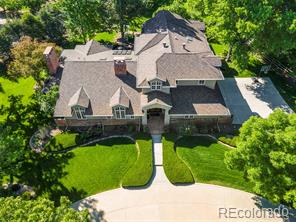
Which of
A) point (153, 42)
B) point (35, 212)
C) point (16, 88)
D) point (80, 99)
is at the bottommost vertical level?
point (35, 212)

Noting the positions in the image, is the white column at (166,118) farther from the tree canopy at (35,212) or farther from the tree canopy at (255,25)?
the tree canopy at (35,212)

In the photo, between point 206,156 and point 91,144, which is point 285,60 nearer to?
point 206,156

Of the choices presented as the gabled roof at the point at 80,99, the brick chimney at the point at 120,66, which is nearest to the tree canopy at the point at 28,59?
the gabled roof at the point at 80,99

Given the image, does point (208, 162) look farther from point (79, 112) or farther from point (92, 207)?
point (79, 112)

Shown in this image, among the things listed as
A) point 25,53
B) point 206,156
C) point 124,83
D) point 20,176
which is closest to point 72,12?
point 25,53

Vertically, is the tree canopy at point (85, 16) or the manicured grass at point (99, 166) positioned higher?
the tree canopy at point (85, 16)

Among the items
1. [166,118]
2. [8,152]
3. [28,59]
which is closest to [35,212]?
[8,152]
